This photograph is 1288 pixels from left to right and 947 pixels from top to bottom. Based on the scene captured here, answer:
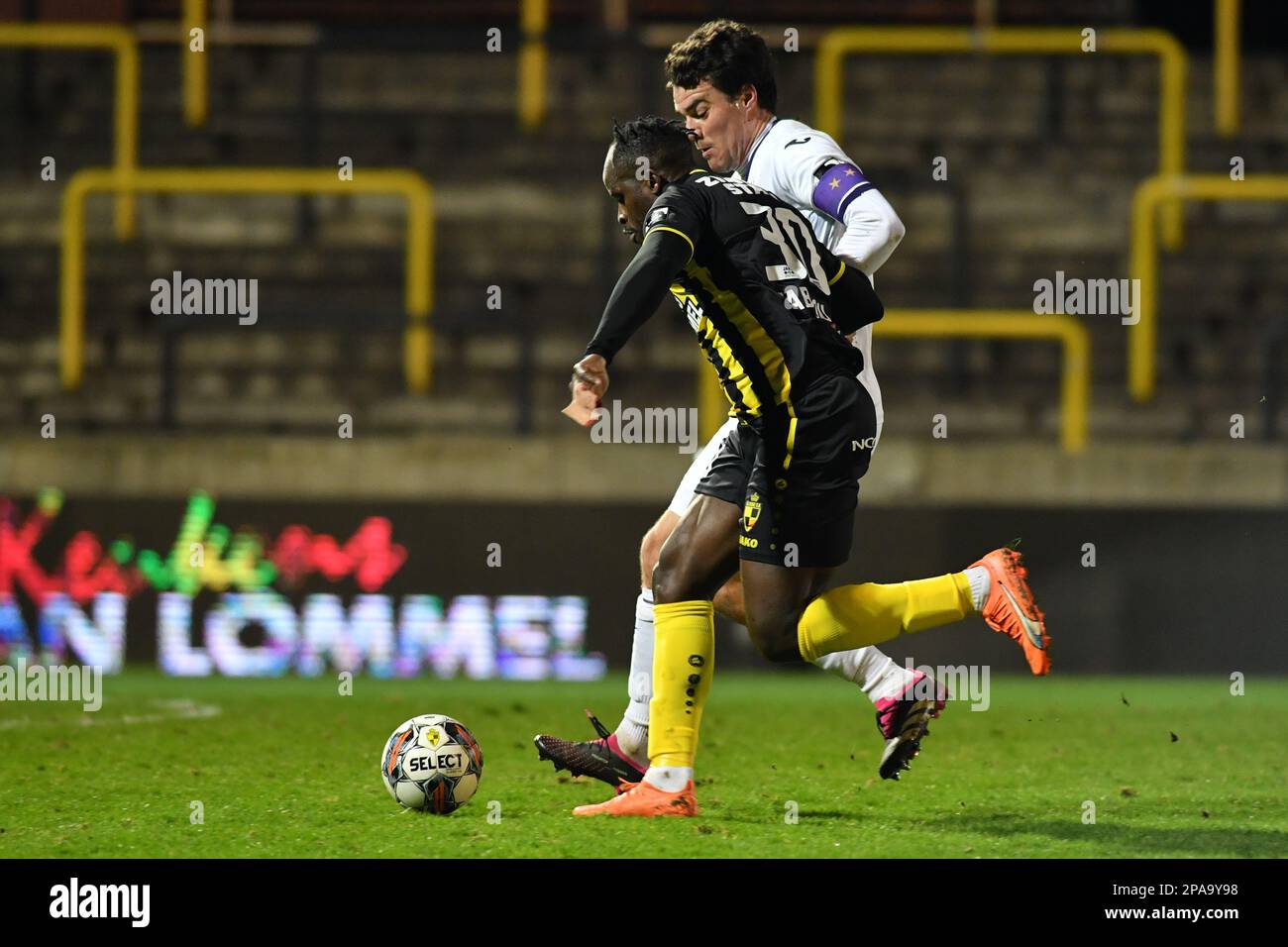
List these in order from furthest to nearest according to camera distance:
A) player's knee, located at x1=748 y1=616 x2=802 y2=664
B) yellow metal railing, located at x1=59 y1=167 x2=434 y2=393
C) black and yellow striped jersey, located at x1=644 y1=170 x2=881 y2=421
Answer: yellow metal railing, located at x1=59 y1=167 x2=434 y2=393, player's knee, located at x1=748 y1=616 x2=802 y2=664, black and yellow striped jersey, located at x1=644 y1=170 x2=881 y2=421

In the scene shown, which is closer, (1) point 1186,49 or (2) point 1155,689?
(2) point 1155,689

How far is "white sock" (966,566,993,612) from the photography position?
5.59 meters

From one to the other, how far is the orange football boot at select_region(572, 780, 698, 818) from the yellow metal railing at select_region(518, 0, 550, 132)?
7.73 metres

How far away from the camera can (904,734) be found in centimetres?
558

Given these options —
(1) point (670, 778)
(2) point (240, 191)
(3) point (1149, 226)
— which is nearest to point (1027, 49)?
(3) point (1149, 226)

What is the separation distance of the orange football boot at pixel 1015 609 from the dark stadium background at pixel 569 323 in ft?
14.0

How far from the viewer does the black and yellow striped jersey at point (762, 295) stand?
5273 mm

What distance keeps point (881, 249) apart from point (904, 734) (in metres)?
1.31

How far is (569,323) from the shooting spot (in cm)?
1177

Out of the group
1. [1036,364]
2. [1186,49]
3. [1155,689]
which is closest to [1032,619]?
[1155,689]

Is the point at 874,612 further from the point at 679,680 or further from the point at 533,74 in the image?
the point at 533,74

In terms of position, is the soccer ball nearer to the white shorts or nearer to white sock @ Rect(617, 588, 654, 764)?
white sock @ Rect(617, 588, 654, 764)

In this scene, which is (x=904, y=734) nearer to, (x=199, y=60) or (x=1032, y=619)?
(x=1032, y=619)

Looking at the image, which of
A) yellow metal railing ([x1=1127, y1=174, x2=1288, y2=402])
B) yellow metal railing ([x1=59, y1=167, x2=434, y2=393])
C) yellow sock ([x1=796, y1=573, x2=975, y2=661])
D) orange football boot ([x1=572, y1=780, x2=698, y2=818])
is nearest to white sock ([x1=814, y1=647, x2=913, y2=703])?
yellow sock ([x1=796, y1=573, x2=975, y2=661])
